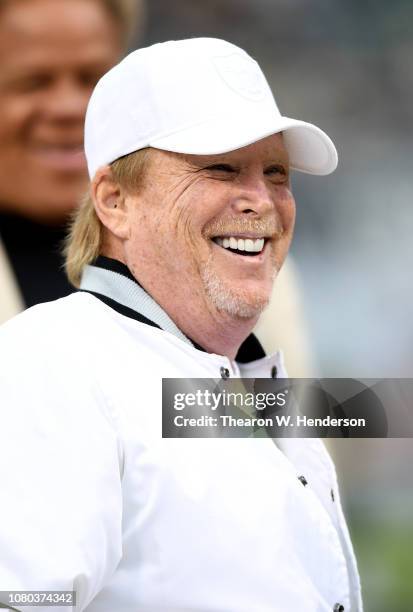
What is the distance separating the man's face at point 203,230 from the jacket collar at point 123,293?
2 centimetres

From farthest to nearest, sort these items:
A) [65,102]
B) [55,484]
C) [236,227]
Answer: [65,102], [236,227], [55,484]

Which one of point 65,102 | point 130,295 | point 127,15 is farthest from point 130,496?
point 127,15

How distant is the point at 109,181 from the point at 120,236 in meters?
0.09

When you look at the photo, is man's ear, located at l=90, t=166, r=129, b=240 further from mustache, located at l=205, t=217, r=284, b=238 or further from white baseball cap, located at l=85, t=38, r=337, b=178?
mustache, located at l=205, t=217, r=284, b=238

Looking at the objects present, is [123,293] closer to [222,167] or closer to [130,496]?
[222,167]

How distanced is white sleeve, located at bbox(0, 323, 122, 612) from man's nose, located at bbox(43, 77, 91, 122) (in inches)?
53.4

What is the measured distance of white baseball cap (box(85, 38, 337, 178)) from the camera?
1392 mm

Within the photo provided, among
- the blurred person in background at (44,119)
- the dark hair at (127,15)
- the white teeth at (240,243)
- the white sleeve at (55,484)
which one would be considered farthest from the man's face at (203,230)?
the dark hair at (127,15)

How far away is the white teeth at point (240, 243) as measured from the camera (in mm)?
1432

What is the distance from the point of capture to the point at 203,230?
1.41 m

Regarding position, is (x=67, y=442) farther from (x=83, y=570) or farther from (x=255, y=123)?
(x=255, y=123)

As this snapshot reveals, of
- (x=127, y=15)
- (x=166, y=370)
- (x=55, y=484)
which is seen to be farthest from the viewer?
(x=127, y=15)

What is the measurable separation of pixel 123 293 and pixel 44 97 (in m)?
1.18

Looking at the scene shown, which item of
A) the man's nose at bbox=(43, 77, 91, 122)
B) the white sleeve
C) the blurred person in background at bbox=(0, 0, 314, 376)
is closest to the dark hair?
the blurred person in background at bbox=(0, 0, 314, 376)
